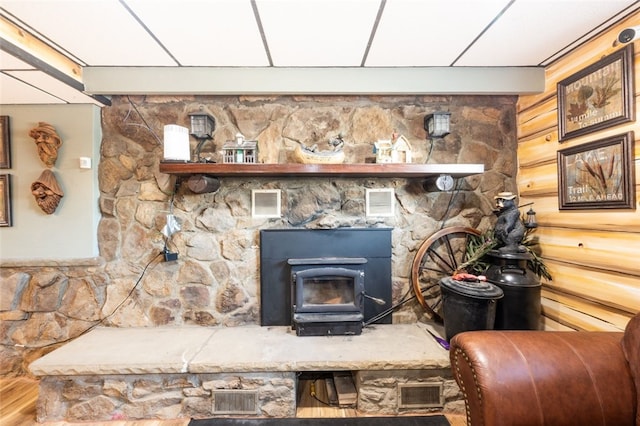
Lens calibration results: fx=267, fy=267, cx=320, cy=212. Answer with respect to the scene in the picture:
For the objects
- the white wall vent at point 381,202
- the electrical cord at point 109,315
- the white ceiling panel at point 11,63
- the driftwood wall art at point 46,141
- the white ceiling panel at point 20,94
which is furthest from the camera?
the white wall vent at point 381,202

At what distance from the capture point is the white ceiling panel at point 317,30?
4.51 feet

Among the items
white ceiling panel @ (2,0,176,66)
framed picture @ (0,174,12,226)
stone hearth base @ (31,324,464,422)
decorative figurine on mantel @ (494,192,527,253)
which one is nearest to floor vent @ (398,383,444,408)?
stone hearth base @ (31,324,464,422)

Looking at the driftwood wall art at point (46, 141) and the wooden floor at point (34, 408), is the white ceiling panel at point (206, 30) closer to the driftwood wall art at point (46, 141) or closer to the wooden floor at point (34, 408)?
the driftwood wall art at point (46, 141)

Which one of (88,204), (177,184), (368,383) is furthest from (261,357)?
(88,204)

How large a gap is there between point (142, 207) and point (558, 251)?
3083 mm

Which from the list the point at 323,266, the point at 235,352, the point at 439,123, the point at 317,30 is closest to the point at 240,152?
the point at 317,30

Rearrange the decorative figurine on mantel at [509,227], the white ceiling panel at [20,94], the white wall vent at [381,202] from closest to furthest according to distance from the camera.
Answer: the white ceiling panel at [20,94]
the decorative figurine on mantel at [509,227]
the white wall vent at [381,202]

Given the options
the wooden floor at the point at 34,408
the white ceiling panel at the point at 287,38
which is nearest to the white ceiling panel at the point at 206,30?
the white ceiling panel at the point at 287,38

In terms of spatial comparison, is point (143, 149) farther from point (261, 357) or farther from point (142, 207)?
point (261, 357)

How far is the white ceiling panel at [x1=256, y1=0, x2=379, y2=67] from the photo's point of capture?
1376 millimetres

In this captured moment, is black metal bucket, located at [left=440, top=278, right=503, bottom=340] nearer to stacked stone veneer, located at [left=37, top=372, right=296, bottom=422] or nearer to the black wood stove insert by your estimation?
the black wood stove insert

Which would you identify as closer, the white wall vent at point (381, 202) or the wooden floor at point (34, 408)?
the wooden floor at point (34, 408)

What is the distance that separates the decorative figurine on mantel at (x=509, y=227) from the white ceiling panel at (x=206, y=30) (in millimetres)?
1938

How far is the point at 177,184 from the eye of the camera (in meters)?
2.11
